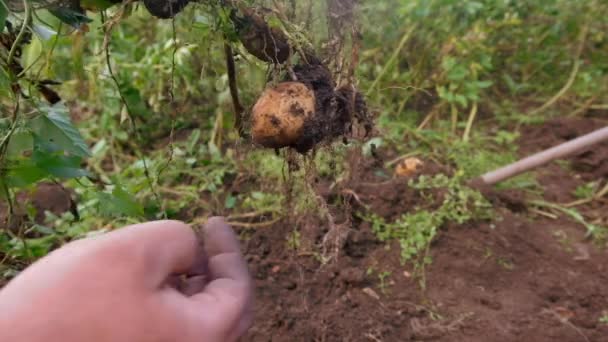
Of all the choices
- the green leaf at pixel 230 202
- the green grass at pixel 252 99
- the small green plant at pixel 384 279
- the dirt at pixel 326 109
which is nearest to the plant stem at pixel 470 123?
the green grass at pixel 252 99

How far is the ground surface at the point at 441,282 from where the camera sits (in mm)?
1275

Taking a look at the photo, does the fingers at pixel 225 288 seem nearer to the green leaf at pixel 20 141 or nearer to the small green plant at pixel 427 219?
the green leaf at pixel 20 141

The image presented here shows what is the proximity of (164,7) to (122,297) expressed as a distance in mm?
473

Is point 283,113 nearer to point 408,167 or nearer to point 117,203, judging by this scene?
point 117,203

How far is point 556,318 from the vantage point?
4.34 feet

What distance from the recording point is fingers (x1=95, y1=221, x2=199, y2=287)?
55cm

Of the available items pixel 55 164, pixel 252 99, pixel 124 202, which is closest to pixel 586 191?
pixel 252 99

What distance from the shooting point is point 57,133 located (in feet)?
3.10

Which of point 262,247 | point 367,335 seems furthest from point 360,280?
point 262,247

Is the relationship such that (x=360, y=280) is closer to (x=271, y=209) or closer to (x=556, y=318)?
(x=271, y=209)

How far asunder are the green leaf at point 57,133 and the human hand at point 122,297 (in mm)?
436

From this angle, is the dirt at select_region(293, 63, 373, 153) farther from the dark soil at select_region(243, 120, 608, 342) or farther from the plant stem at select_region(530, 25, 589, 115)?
the plant stem at select_region(530, 25, 589, 115)

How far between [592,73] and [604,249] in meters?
1.37

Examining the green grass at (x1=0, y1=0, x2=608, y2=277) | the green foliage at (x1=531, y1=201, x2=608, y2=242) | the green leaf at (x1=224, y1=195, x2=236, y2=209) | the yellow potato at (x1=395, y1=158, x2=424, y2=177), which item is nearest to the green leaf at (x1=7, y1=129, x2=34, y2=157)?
the green grass at (x1=0, y1=0, x2=608, y2=277)
